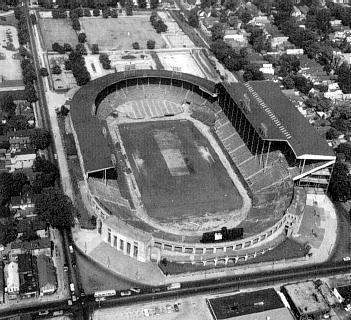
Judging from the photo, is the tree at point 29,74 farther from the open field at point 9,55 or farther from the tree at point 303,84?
the tree at point 303,84

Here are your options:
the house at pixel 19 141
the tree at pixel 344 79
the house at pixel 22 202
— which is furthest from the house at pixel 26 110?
the tree at pixel 344 79

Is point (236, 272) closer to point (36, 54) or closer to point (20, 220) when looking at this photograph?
point (20, 220)

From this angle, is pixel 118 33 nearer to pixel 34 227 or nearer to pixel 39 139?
pixel 39 139

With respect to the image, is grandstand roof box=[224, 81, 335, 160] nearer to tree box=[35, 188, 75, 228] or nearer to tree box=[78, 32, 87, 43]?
tree box=[35, 188, 75, 228]

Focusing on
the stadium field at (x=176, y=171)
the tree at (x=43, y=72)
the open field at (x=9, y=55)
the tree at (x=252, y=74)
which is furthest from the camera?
the tree at (x=252, y=74)

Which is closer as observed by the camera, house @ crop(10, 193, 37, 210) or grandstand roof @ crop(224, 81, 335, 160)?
house @ crop(10, 193, 37, 210)

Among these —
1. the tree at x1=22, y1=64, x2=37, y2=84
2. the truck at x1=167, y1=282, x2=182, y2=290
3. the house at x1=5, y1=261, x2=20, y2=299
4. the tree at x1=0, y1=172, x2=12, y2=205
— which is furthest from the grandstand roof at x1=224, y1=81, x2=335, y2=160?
the tree at x1=22, y1=64, x2=37, y2=84
